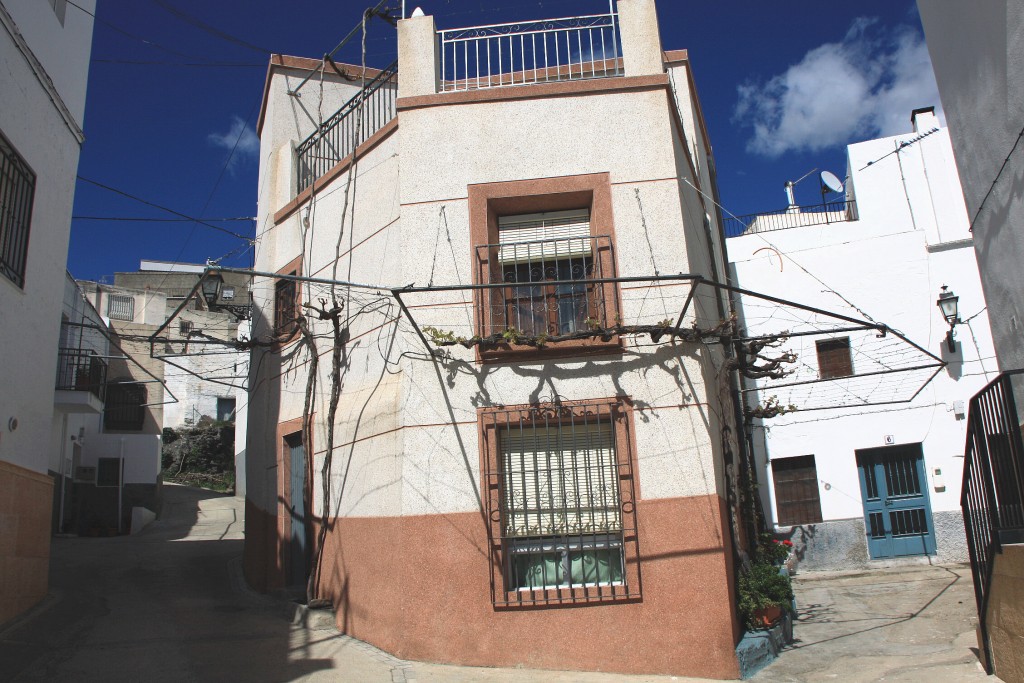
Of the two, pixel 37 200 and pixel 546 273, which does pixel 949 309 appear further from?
pixel 37 200

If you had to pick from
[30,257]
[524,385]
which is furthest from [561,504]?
[30,257]

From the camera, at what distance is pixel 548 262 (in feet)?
29.3

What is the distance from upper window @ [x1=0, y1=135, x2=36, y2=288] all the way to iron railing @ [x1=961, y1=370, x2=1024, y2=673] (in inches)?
369

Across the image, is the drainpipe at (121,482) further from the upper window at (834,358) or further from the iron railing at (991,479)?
the iron railing at (991,479)

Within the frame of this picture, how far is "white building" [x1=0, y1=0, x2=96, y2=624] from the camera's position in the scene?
8.57m

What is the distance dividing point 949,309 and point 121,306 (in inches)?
1156

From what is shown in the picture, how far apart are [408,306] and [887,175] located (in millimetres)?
11625

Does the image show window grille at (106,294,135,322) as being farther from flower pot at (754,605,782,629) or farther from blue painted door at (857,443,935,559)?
flower pot at (754,605,782,629)

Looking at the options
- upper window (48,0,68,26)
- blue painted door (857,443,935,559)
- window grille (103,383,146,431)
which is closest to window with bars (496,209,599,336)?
upper window (48,0,68,26)

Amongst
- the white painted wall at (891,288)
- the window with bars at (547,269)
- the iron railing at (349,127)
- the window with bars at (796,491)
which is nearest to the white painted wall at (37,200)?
the iron railing at (349,127)

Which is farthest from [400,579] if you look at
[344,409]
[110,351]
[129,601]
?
[110,351]

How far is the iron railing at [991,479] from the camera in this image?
18.6 feet

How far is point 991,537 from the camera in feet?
20.2

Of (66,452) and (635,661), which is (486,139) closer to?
(635,661)
